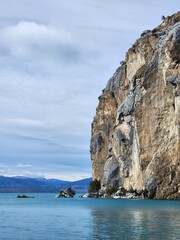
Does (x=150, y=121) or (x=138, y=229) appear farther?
(x=150, y=121)

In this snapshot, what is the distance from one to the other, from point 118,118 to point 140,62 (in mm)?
15109

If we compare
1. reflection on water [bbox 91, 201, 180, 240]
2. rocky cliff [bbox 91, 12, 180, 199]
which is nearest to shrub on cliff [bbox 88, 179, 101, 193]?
rocky cliff [bbox 91, 12, 180, 199]

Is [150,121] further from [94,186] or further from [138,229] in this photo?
[138,229]

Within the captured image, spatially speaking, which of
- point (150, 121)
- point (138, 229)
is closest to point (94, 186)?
point (150, 121)

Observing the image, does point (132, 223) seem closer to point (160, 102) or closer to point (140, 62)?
point (160, 102)

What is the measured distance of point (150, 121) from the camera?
98438mm

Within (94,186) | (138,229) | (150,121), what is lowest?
(138,229)

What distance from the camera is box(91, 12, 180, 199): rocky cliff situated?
88625 mm

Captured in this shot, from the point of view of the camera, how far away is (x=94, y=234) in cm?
3250

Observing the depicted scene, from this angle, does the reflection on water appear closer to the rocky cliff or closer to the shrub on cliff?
the rocky cliff

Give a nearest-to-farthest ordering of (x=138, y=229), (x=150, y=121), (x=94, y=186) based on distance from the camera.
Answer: (x=138, y=229), (x=150, y=121), (x=94, y=186)

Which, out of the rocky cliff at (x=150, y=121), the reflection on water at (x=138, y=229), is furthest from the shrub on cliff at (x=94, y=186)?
the reflection on water at (x=138, y=229)

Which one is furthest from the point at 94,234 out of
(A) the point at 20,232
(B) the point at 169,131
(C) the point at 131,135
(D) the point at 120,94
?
(D) the point at 120,94

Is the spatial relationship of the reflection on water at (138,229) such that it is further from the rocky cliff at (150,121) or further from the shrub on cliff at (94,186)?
the shrub on cliff at (94,186)
